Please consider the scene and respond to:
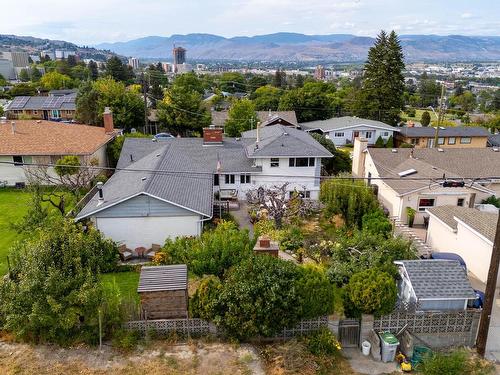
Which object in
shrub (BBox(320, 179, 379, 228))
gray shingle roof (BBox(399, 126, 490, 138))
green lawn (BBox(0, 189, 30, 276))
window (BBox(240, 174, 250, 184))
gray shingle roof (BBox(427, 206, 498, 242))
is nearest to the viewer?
gray shingle roof (BBox(427, 206, 498, 242))

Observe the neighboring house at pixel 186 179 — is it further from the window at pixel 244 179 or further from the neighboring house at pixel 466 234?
the neighboring house at pixel 466 234

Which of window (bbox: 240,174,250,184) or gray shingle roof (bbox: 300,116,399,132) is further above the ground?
gray shingle roof (bbox: 300,116,399,132)

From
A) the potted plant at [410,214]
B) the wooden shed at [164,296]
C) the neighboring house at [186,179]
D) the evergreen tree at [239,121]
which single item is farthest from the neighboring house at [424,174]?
the evergreen tree at [239,121]

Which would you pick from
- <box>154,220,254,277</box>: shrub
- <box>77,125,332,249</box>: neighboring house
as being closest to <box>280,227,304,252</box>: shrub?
<box>77,125,332,249</box>: neighboring house

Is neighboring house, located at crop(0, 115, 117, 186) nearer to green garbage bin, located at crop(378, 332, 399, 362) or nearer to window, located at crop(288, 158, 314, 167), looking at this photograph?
window, located at crop(288, 158, 314, 167)

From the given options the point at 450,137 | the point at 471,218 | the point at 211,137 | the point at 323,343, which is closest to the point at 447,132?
the point at 450,137

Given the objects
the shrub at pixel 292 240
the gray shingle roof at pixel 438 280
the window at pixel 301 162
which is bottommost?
the shrub at pixel 292 240

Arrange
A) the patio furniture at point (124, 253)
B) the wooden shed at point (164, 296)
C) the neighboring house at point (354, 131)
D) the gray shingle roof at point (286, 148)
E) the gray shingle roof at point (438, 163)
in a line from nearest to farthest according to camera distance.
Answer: the wooden shed at point (164, 296) → the patio furniture at point (124, 253) → the gray shingle roof at point (438, 163) → the gray shingle roof at point (286, 148) → the neighboring house at point (354, 131)

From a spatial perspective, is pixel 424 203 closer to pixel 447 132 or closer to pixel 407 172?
pixel 407 172
